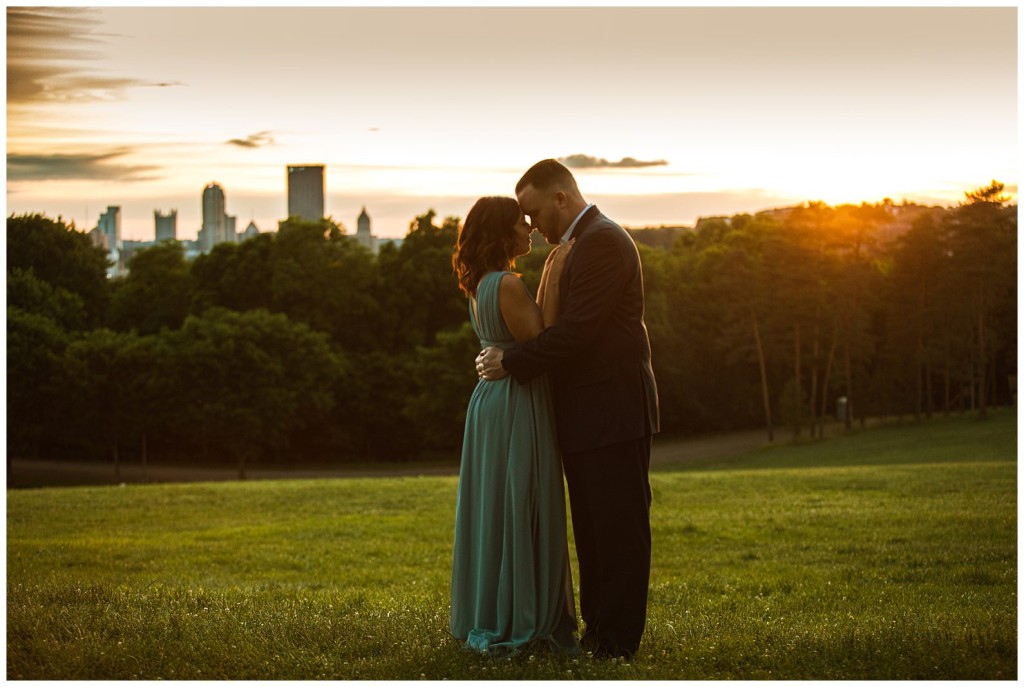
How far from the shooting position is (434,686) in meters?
5.39

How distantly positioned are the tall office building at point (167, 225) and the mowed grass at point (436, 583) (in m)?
36.6

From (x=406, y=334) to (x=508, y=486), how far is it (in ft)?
166

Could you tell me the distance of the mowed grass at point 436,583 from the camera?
19.3 ft

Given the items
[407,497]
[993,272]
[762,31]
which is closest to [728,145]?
[407,497]

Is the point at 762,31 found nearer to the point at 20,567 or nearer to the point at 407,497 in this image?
the point at 20,567

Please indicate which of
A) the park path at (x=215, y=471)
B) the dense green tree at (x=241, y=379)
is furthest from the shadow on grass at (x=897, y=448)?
the dense green tree at (x=241, y=379)

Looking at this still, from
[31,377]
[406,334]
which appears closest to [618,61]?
[31,377]

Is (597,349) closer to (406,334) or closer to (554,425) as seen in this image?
(554,425)

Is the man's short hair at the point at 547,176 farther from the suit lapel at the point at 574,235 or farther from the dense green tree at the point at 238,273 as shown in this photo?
the dense green tree at the point at 238,273

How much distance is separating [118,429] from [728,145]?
33.0m

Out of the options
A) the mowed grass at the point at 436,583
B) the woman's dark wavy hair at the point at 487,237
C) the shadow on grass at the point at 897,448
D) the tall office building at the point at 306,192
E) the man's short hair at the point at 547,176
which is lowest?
the shadow on grass at the point at 897,448

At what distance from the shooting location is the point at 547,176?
6023mm

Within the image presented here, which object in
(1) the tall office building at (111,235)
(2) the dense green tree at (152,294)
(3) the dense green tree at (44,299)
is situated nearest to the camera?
(3) the dense green tree at (44,299)

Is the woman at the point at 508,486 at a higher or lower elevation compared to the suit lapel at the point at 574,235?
lower
